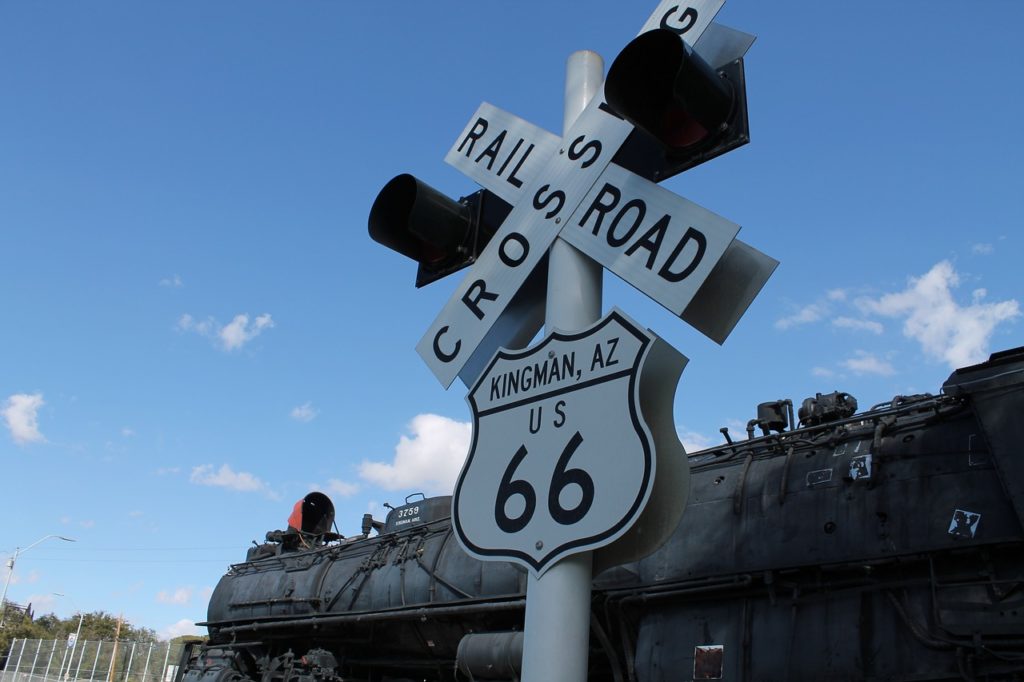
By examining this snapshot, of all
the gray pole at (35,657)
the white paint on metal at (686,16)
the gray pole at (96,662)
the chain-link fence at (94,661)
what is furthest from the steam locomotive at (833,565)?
the gray pole at (35,657)

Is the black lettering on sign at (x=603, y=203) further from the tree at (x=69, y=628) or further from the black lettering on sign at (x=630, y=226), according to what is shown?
the tree at (x=69, y=628)

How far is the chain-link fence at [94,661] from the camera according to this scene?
38.3m

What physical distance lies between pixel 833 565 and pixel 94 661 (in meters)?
42.0

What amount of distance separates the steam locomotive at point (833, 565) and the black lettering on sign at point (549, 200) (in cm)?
428

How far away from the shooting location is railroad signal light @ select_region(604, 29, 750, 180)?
317cm

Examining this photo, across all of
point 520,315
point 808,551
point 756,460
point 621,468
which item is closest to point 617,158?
point 520,315

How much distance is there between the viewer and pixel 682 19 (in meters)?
3.62

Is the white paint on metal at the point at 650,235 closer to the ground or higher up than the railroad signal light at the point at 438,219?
closer to the ground

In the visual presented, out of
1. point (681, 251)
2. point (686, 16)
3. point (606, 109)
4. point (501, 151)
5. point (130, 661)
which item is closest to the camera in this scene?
point (681, 251)

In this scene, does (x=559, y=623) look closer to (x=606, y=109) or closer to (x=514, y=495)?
(x=514, y=495)

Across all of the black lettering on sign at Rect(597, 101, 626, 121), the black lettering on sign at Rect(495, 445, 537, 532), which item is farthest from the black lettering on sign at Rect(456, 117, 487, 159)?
the black lettering on sign at Rect(495, 445, 537, 532)

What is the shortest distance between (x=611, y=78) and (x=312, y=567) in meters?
13.2

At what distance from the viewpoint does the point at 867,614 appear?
667 cm

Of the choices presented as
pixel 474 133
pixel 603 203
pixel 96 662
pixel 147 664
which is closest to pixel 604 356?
pixel 603 203
